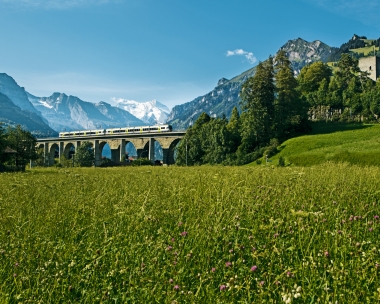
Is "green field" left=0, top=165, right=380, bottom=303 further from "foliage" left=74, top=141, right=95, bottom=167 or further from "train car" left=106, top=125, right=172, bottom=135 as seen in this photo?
"foliage" left=74, top=141, right=95, bottom=167

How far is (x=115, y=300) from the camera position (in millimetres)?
2658

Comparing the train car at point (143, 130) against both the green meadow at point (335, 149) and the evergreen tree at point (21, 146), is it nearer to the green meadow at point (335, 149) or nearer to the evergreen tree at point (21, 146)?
the evergreen tree at point (21, 146)

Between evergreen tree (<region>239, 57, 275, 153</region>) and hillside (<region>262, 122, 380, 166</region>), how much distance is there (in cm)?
566

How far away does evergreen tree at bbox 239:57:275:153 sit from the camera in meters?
53.7

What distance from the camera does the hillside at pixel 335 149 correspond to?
115 ft

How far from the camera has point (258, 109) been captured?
55.5 m

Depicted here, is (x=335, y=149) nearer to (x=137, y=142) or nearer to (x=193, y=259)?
(x=193, y=259)

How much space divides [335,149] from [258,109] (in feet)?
57.2

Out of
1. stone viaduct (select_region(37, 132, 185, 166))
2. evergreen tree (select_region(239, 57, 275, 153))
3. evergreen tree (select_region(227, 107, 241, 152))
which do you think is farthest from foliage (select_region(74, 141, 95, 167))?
evergreen tree (select_region(239, 57, 275, 153))

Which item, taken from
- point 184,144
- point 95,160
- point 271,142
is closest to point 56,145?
point 95,160

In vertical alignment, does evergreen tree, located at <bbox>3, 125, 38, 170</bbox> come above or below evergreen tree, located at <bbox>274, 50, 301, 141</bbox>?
below

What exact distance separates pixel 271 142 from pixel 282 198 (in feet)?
153

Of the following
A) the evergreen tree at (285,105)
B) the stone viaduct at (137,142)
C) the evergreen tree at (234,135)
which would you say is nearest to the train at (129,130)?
the stone viaduct at (137,142)

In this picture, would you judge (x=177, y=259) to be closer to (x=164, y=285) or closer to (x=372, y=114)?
(x=164, y=285)
